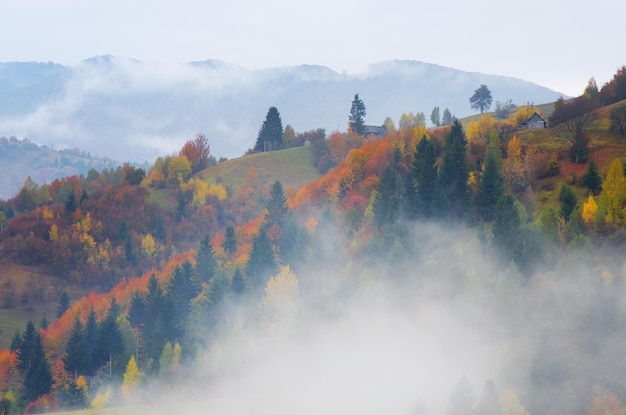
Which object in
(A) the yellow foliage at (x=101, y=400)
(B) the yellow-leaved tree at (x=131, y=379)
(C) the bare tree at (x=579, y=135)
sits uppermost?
(C) the bare tree at (x=579, y=135)

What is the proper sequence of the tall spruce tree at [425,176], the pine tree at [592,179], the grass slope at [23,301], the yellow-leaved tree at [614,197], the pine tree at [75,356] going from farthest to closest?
the grass slope at [23,301] < the pine tree at [75,356] < the tall spruce tree at [425,176] < the pine tree at [592,179] < the yellow-leaved tree at [614,197]

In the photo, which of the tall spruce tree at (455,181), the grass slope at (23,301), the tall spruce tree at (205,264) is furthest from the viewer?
the grass slope at (23,301)

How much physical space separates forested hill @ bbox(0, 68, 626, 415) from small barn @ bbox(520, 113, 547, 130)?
252 centimetres

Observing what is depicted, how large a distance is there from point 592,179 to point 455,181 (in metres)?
23.2

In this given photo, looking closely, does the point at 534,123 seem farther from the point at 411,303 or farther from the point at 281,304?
the point at 281,304

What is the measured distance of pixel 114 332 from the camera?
138750 millimetres

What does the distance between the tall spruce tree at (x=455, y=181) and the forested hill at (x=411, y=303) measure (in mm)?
248

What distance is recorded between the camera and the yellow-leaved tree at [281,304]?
12606 centimetres

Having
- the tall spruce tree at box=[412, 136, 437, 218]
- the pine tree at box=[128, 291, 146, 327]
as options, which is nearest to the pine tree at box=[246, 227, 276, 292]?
the pine tree at box=[128, 291, 146, 327]

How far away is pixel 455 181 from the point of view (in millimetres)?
131500

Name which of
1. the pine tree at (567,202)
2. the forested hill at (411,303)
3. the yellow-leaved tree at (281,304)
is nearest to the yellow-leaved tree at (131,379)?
the forested hill at (411,303)

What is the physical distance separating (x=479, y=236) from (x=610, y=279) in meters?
23.9

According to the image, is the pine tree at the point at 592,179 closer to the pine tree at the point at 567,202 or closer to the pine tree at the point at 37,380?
the pine tree at the point at 567,202

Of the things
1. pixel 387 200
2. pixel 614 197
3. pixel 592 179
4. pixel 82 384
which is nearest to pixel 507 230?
pixel 614 197
